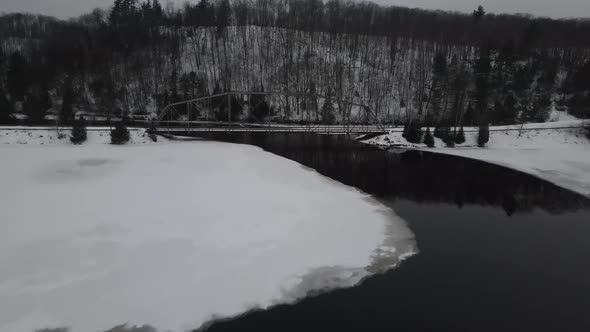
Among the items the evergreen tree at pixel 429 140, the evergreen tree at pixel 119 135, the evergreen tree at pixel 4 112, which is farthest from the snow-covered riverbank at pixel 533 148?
the evergreen tree at pixel 4 112

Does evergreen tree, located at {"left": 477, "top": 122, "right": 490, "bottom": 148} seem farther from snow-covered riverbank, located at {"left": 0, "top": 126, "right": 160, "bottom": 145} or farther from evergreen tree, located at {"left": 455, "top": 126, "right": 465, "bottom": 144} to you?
snow-covered riverbank, located at {"left": 0, "top": 126, "right": 160, "bottom": 145}

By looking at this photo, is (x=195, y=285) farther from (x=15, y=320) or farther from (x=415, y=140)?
(x=415, y=140)

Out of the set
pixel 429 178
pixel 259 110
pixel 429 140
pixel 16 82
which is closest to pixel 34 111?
pixel 16 82

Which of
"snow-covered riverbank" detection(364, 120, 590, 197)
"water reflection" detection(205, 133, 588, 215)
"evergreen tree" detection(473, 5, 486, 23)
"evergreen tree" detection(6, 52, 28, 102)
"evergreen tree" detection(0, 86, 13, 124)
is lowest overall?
"water reflection" detection(205, 133, 588, 215)

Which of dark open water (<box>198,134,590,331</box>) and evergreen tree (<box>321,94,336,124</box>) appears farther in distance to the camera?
evergreen tree (<box>321,94,336,124</box>)

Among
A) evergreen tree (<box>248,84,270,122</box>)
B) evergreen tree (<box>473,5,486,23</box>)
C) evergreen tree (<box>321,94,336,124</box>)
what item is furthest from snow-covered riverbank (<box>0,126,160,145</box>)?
evergreen tree (<box>473,5,486,23</box>)
